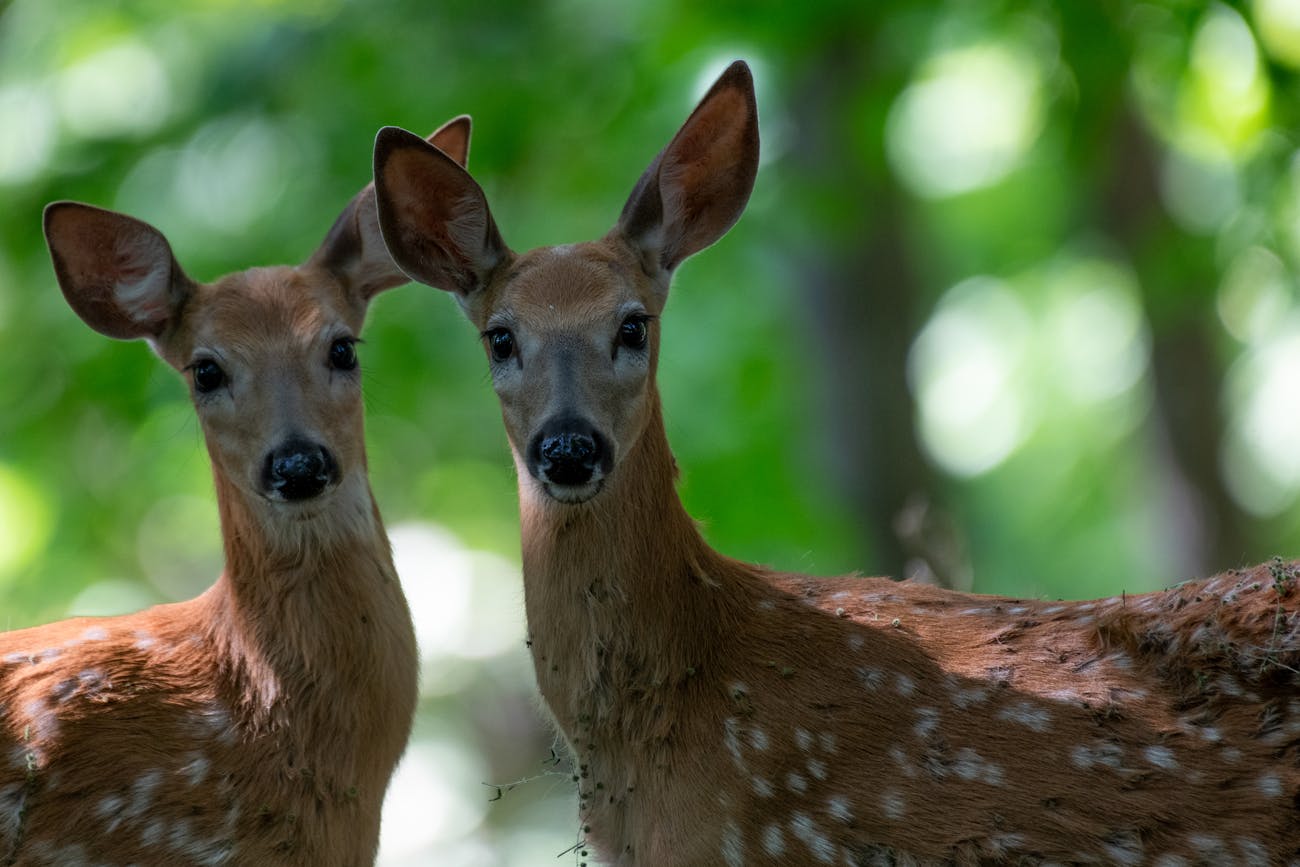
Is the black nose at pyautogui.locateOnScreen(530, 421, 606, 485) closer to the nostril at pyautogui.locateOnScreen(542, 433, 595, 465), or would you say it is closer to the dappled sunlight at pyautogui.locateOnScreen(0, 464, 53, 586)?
the nostril at pyautogui.locateOnScreen(542, 433, 595, 465)

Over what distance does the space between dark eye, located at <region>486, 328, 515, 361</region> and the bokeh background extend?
2.20 m

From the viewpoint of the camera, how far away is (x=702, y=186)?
5.17m

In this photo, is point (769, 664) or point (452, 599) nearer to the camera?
point (769, 664)

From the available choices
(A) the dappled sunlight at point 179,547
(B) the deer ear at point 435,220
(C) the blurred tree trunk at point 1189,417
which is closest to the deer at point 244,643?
(B) the deer ear at point 435,220

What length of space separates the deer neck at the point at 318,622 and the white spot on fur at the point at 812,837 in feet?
4.32

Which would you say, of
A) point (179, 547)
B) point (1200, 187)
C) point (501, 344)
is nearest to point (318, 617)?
point (501, 344)

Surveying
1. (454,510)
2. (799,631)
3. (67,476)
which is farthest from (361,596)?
(454,510)

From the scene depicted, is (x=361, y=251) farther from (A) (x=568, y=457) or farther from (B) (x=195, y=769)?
(B) (x=195, y=769)

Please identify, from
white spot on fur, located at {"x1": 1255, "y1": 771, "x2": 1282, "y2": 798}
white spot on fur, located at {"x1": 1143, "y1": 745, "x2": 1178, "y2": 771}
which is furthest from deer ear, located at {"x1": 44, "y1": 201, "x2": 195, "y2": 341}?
white spot on fur, located at {"x1": 1255, "y1": 771, "x2": 1282, "y2": 798}

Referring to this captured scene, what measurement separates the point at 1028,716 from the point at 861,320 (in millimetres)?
7610

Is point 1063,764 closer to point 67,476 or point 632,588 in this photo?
point 632,588

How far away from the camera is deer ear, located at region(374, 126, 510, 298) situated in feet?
16.4

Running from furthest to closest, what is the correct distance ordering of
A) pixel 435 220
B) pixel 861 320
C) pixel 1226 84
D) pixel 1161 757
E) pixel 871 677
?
pixel 861 320, pixel 1226 84, pixel 435 220, pixel 871 677, pixel 1161 757

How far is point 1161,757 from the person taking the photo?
4.29 meters
